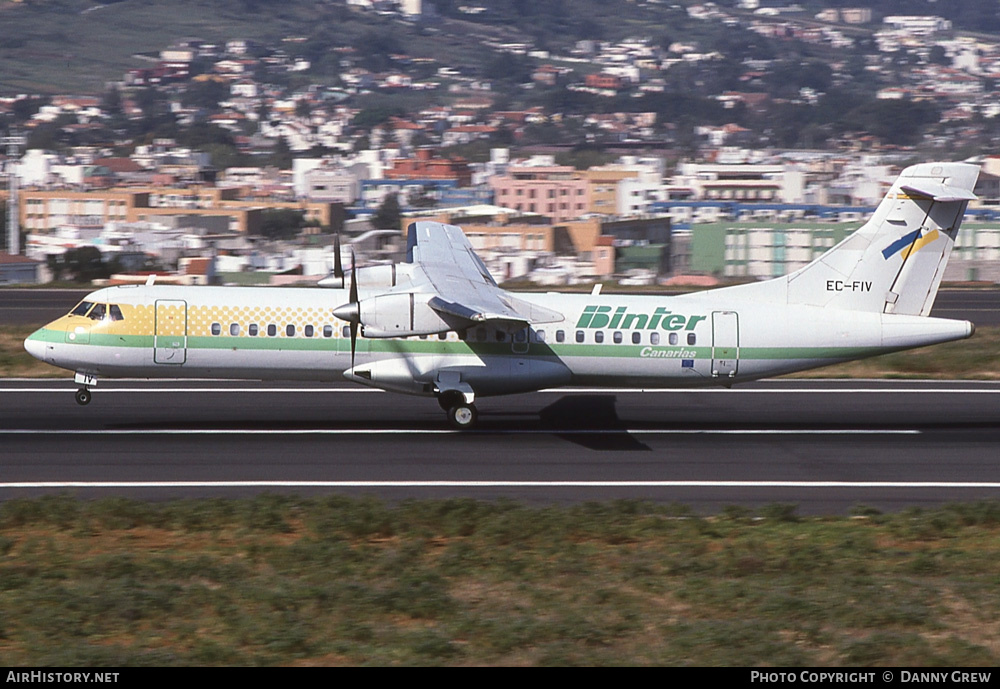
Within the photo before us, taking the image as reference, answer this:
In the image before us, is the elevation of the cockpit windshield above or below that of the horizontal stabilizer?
below

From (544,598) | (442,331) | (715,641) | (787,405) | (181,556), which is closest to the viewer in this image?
(715,641)

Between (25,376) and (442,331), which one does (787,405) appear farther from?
(25,376)

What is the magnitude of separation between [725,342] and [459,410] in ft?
19.9

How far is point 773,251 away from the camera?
99.5m

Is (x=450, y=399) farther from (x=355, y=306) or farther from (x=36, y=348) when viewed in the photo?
(x=36, y=348)

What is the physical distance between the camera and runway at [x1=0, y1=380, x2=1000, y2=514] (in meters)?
20.7

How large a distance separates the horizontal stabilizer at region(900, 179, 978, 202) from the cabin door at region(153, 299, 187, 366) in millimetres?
16078

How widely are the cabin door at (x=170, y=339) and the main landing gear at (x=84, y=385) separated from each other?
6.30ft

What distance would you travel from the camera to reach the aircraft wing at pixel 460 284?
73.7ft

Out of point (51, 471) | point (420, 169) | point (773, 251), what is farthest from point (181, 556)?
point (420, 169)

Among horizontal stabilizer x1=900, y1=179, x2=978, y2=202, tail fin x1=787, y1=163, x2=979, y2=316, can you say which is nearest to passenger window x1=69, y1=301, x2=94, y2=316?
tail fin x1=787, y1=163, x2=979, y2=316

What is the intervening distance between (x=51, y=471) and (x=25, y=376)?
11874mm

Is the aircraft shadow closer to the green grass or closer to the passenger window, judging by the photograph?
the green grass

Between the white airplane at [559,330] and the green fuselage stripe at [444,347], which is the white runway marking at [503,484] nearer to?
the white airplane at [559,330]
